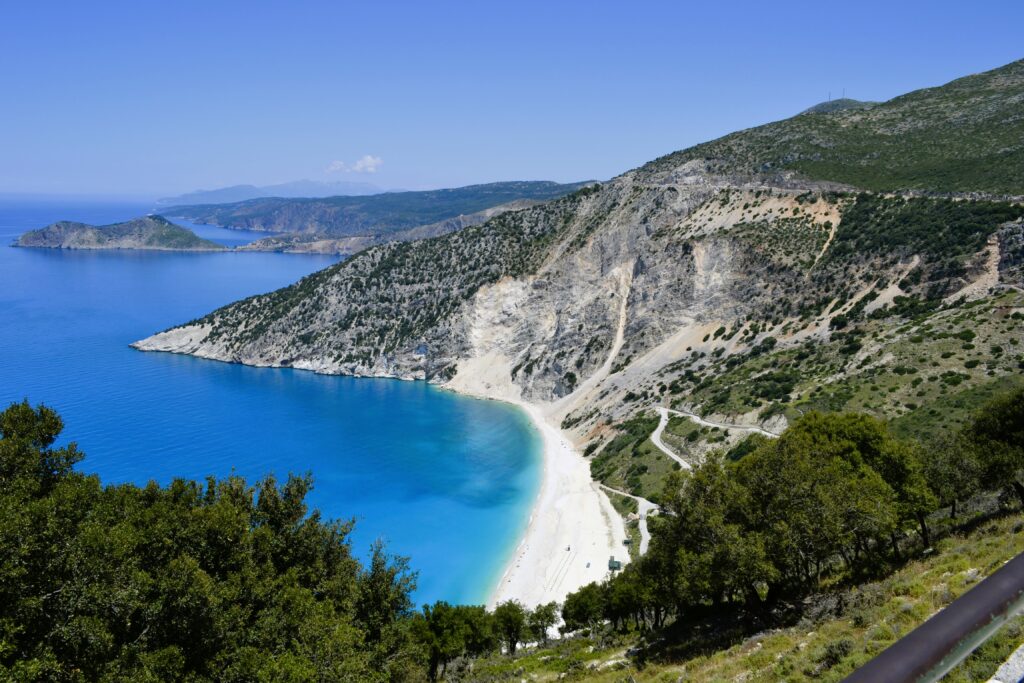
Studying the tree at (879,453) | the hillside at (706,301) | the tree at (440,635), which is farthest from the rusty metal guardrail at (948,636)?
the hillside at (706,301)

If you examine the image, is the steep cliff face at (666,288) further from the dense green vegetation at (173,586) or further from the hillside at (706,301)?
the dense green vegetation at (173,586)

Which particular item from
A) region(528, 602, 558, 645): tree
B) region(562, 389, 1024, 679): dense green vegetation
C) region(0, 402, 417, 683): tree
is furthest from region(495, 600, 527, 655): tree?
region(0, 402, 417, 683): tree

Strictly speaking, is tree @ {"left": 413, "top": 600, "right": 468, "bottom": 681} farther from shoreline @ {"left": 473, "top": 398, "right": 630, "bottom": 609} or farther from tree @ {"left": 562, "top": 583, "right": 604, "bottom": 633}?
shoreline @ {"left": 473, "top": 398, "right": 630, "bottom": 609}

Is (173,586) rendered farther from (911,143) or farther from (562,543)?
(911,143)

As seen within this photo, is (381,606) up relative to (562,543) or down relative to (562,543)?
up

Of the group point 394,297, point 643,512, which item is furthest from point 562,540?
point 394,297

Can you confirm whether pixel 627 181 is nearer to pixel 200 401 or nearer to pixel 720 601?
pixel 200 401
